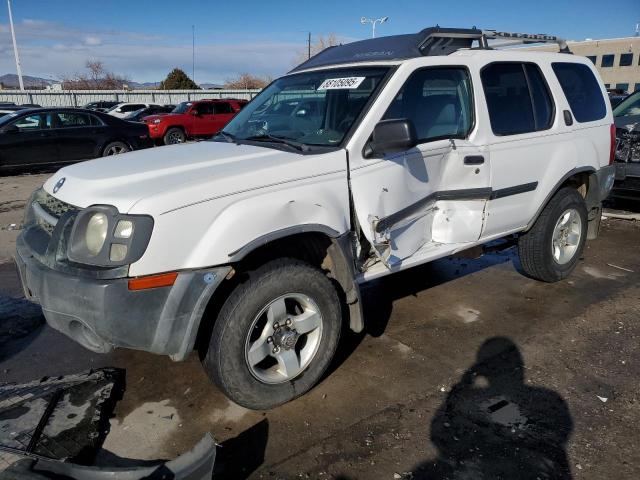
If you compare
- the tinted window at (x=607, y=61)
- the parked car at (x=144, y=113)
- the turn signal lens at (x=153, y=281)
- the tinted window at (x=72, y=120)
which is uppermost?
the tinted window at (x=607, y=61)

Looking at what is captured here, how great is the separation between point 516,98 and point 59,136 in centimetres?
1103

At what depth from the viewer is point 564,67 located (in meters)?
4.71

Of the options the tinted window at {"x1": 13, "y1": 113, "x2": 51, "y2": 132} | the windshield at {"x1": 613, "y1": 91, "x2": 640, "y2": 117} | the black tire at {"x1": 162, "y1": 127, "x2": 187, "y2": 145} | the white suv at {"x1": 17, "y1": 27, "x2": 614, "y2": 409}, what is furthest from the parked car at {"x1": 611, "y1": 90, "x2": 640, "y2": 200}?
the black tire at {"x1": 162, "y1": 127, "x2": 187, "y2": 145}

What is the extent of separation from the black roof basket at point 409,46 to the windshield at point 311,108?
21 cm

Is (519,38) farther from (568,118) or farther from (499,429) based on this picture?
(499,429)

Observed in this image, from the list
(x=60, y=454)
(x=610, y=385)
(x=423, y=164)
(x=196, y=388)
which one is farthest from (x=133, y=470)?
(x=610, y=385)

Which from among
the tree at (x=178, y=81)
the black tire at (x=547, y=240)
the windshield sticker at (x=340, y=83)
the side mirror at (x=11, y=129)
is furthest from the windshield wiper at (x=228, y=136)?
the tree at (x=178, y=81)

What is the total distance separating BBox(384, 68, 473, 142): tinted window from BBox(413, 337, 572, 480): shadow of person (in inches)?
67.5

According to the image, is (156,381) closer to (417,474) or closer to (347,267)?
(347,267)

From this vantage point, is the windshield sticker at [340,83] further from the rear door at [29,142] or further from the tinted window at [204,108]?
the tinted window at [204,108]

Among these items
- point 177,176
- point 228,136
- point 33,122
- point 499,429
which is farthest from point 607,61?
point 177,176

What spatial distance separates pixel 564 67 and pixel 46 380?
4921 millimetres

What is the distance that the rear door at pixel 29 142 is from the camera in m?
11.3

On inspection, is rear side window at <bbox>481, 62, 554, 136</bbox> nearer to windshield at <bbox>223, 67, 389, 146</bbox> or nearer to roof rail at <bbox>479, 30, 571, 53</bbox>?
roof rail at <bbox>479, 30, 571, 53</bbox>
